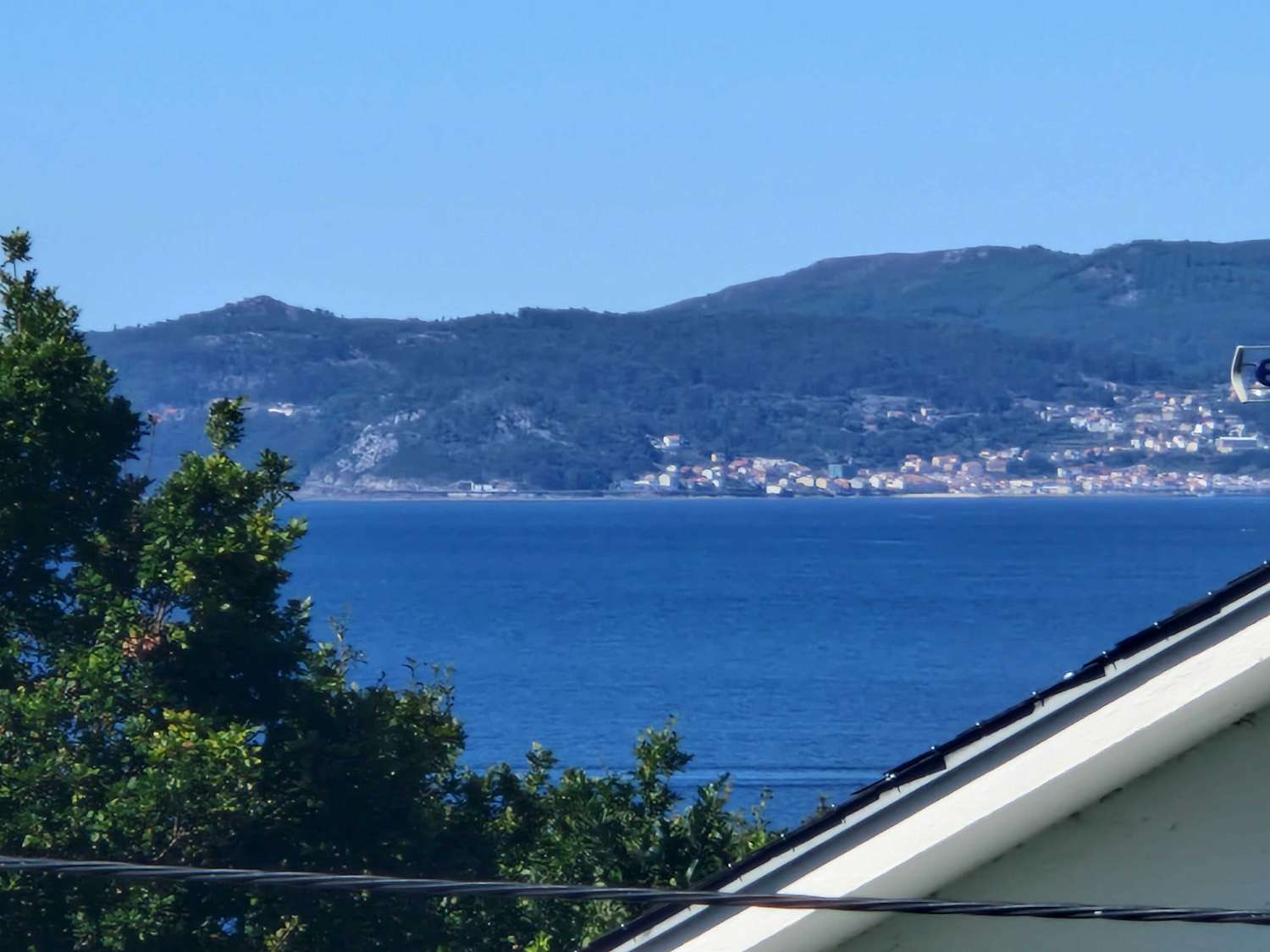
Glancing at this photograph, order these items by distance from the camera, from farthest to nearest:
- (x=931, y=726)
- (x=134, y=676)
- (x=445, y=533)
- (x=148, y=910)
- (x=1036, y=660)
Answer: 1. (x=445, y=533)
2. (x=1036, y=660)
3. (x=931, y=726)
4. (x=134, y=676)
5. (x=148, y=910)

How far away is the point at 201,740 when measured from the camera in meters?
11.6

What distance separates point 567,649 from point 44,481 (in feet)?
249

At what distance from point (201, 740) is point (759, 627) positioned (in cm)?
8698

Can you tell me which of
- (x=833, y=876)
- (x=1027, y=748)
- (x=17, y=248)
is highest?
(x=17, y=248)

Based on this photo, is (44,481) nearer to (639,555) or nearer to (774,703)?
(774,703)

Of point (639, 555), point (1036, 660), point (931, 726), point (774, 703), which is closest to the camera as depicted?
point (931, 726)

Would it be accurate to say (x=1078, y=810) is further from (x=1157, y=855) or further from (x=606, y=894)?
(x=606, y=894)

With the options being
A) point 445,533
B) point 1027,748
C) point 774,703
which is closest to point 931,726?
point 774,703

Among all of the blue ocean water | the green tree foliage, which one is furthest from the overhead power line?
the blue ocean water

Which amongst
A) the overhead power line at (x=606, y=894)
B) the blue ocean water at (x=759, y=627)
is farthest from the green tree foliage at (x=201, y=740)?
the overhead power line at (x=606, y=894)

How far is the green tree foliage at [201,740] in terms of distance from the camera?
11.6m

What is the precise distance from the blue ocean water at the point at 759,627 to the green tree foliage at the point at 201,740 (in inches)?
292

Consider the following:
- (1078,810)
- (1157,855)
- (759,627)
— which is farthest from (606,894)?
(759,627)

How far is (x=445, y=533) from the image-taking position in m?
193
